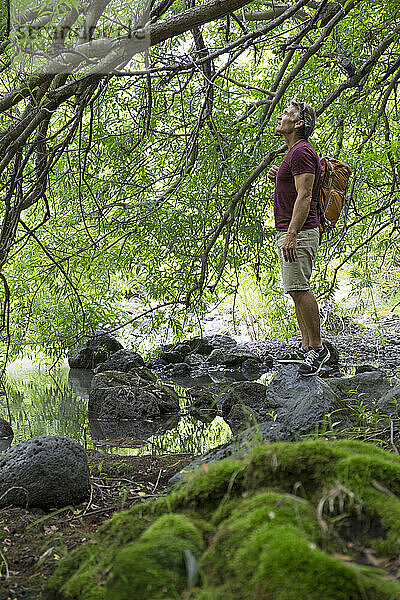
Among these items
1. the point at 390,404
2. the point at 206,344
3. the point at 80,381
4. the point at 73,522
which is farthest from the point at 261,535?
the point at 206,344

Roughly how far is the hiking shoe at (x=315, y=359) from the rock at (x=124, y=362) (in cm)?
561

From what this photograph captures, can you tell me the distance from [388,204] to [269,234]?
1464mm

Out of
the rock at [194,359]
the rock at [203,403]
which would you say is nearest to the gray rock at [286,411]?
the rock at [203,403]

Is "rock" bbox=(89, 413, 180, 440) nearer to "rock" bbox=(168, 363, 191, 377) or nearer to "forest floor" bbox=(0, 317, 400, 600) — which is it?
"forest floor" bbox=(0, 317, 400, 600)

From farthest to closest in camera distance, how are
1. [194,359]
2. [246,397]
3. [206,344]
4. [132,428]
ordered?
[206,344]
[194,359]
[246,397]
[132,428]

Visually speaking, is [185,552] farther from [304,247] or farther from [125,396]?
[125,396]

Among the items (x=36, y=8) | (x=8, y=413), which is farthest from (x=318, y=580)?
(x=8, y=413)

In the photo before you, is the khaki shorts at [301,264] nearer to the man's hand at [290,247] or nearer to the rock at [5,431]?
the man's hand at [290,247]

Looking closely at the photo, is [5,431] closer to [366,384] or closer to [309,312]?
[309,312]

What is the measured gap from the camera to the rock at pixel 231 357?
11406 mm

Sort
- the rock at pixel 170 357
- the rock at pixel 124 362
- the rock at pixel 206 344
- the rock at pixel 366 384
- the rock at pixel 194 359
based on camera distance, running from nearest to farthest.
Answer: the rock at pixel 366 384
the rock at pixel 124 362
the rock at pixel 194 359
the rock at pixel 170 357
the rock at pixel 206 344

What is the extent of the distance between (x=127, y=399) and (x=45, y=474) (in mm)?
4058

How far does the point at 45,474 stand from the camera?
133 inches

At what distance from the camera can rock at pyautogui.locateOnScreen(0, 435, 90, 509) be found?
10.9ft
